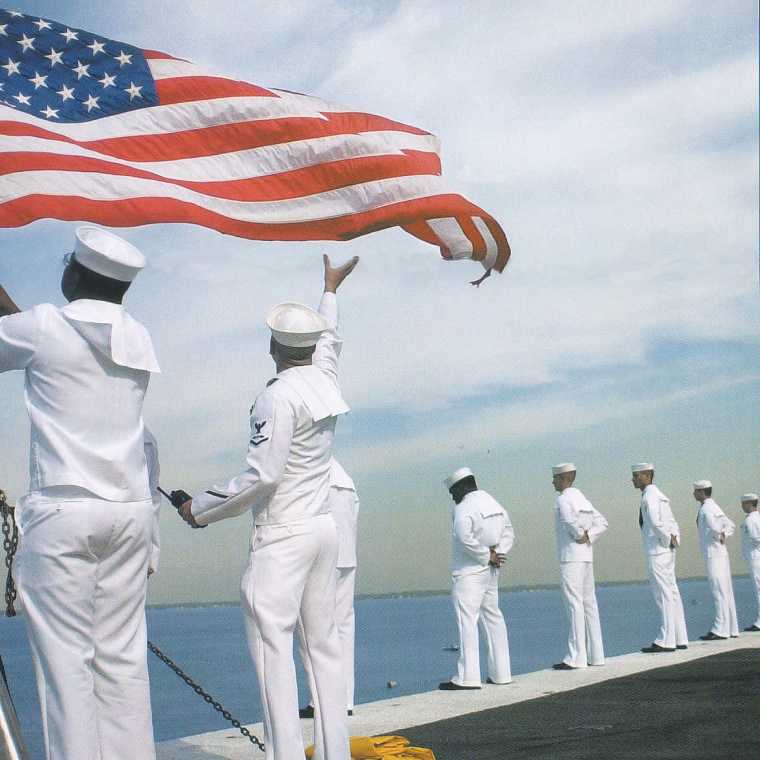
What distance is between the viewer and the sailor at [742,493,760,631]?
18.5 m

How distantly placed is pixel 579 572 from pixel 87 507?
8.69 metres

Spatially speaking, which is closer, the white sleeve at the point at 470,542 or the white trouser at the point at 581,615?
the white sleeve at the point at 470,542

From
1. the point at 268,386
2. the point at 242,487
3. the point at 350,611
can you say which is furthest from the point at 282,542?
the point at 350,611

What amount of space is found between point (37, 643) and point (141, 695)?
47 centimetres

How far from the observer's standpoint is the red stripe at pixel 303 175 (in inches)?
237

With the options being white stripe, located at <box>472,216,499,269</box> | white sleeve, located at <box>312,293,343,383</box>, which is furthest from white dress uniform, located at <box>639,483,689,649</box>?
white sleeve, located at <box>312,293,343,383</box>

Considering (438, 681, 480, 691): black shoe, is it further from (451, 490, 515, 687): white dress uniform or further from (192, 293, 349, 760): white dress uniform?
(192, 293, 349, 760): white dress uniform

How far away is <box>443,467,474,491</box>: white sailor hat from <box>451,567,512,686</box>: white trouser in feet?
2.91

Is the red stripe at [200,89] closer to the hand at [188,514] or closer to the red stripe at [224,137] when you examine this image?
the red stripe at [224,137]

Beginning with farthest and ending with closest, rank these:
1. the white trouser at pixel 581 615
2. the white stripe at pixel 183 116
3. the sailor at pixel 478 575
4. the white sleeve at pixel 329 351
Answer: the white trouser at pixel 581 615
the sailor at pixel 478 575
the white stripe at pixel 183 116
the white sleeve at pixel 329 351

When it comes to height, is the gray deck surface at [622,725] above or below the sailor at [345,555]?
below

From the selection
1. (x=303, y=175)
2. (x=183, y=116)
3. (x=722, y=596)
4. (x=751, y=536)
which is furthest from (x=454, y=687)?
(x=751, y=536)

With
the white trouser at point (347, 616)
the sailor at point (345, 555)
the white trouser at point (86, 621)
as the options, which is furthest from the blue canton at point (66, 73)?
the white trouser at point (347, 616)

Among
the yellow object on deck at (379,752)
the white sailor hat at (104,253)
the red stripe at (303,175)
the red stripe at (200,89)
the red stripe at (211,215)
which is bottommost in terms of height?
the yellow object on deck at (379,752)
